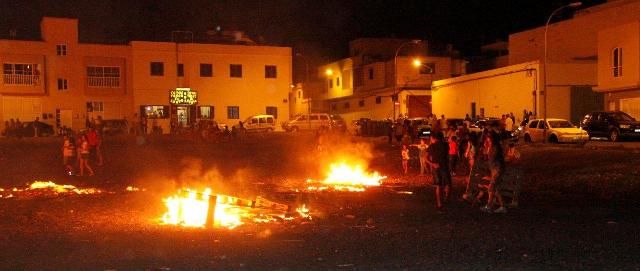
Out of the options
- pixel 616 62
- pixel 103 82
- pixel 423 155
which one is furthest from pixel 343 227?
pixel 103 82

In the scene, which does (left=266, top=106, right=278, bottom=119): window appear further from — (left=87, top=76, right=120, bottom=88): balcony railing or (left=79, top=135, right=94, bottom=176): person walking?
(left=79, top=135, right=94, bottom=176): person walking

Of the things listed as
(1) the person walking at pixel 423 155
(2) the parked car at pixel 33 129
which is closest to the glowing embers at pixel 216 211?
(1) the person walking at pixel 423 155

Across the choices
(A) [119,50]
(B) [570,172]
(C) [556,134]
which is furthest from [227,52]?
(B) [570,172]

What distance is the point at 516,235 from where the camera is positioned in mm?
10641

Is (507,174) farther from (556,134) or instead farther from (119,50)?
(119,50)

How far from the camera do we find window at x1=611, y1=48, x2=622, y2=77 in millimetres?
38750

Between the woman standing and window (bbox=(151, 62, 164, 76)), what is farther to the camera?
window (bbox=(151, 62, 164, 76))

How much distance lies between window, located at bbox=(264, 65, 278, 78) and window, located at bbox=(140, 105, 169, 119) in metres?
9.05

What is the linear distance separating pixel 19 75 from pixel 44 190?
38034 mm

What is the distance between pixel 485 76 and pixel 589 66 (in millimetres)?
7268

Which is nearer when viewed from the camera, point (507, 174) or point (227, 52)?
point (507, 174)

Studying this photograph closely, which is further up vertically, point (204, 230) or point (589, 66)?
point (589, 66)

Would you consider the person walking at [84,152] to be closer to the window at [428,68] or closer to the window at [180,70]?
the window at [180,70]

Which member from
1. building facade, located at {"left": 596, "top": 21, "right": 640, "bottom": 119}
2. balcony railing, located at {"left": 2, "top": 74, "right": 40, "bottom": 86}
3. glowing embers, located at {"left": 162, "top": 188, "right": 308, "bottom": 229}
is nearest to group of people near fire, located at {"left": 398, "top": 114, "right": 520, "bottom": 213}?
glowing embers, located at {"left": 162, "top": 188, "right": 308, "bottom": 229}
